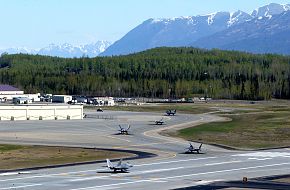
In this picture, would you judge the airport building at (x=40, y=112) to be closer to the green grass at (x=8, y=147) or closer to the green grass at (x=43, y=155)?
the green grass at (x=8, y=147)

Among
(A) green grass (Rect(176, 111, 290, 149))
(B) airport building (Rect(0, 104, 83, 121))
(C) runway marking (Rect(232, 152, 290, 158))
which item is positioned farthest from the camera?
(B) airport building (Rect(0, 104, 83, 121))

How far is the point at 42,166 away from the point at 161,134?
48368 mm

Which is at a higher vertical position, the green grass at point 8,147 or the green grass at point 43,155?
the green grass at point 8,147

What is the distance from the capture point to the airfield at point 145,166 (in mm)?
63281

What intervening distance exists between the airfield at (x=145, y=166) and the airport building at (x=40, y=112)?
27750 mm

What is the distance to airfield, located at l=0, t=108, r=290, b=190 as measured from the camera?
2491 inches

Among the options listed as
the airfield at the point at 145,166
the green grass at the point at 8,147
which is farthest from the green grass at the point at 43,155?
the airfield at the point at 145,166

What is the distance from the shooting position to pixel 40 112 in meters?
161

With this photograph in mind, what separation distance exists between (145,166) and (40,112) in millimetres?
87964

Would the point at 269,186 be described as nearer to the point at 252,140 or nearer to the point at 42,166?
the point at 42,166

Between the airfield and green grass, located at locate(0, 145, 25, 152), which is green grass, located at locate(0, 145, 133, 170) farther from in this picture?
the airfield

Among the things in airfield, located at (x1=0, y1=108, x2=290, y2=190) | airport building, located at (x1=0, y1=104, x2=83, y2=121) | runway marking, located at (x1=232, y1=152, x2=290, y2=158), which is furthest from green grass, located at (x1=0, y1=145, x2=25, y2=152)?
airport building, located at (x1=0, y1=104, x2=83, y2=121)

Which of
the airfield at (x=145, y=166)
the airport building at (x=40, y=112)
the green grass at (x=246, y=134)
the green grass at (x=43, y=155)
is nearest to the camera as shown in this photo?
the airfield at (x=145, y=166)

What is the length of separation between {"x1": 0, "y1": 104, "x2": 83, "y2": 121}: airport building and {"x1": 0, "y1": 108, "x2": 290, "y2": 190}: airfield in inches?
1093
